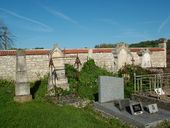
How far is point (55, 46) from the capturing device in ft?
55.7

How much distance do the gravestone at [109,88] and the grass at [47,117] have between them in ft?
2.83

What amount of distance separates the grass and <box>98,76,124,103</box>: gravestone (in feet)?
2.83

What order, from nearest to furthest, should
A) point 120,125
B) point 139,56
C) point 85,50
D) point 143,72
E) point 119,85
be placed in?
point 120,125 → point 119,85 → point 143,72 → point 85,50 → point 139,56

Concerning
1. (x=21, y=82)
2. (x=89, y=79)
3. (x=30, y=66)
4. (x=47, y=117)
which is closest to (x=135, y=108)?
(x=47, y=117)

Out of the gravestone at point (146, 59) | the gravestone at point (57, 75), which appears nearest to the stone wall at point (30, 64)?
the gravestone at point (57, 75)

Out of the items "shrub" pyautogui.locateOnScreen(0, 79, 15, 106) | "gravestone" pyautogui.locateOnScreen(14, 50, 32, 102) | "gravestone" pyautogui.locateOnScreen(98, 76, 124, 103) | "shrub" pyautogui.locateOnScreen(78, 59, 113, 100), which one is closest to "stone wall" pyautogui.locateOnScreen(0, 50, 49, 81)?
"shrub" pyautogui.locateOnScreen(0, 79, 15, 106)

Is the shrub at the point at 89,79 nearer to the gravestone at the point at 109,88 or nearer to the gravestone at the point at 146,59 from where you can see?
the gravestone at the point at 109,88

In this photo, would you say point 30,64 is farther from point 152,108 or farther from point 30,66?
point 152,108

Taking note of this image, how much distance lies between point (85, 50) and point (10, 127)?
1218 centimetres

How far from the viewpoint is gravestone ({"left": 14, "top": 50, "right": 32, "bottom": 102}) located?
1317 centimetres

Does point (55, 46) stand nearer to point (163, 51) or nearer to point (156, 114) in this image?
point (156, 114)

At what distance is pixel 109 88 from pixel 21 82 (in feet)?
14.4

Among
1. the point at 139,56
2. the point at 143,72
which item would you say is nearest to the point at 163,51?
the point at 139,56

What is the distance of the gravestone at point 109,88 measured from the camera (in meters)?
12.0
